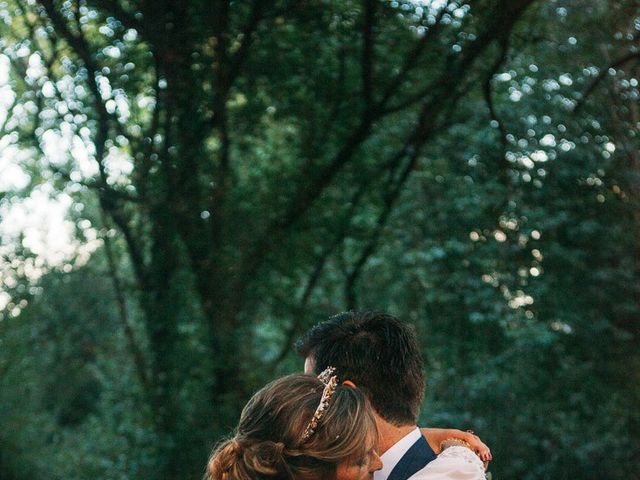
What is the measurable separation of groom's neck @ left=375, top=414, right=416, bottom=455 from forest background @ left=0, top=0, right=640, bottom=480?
4.42 m

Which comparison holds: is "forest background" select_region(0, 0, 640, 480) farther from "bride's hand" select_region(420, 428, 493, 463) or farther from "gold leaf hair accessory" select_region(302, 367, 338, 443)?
"gold leaf hair accessory" select_region(302, 367, 338, 443)

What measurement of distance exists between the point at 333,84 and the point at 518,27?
1.84 meters

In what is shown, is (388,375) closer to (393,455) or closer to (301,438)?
(393,455)

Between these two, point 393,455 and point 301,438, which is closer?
point 301,438

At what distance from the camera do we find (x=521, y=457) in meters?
12.3

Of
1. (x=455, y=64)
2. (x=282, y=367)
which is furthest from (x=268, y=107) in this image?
(x=282, y=367)

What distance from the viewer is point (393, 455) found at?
2.64 meters

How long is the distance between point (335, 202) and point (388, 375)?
276 inches

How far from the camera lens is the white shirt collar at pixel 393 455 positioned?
8.60ft

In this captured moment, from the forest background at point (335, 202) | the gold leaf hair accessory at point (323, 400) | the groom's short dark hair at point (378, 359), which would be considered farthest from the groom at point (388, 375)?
the forest background at point (335, 202)

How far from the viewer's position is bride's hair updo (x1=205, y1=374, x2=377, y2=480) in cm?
234

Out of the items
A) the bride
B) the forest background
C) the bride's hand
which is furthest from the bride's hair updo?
the forest background

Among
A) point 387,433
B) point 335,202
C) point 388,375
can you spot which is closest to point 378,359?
point 388,375

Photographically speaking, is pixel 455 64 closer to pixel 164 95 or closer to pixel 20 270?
pixel 164 95
